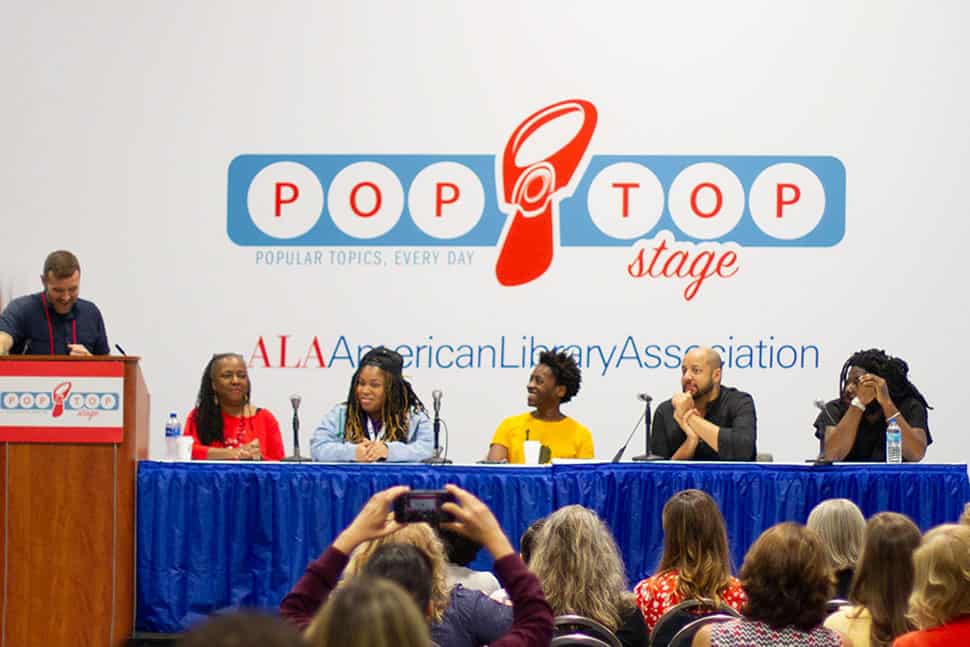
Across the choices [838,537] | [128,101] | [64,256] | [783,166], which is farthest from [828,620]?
[128,101]

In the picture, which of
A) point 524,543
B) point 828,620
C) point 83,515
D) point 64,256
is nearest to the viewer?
point 828,620

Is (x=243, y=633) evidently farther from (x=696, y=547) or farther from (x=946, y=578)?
(x=696, y=547)

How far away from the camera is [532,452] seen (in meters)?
6.78

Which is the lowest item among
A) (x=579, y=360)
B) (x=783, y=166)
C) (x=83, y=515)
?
(x=83, y=515)

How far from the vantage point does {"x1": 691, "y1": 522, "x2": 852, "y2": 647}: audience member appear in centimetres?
315

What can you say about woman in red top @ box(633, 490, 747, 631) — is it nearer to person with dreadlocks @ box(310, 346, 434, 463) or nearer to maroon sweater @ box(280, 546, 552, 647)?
maroon sweater @ box(280, 546, 552, 647)

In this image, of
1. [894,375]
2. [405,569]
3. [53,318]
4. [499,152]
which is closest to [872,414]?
[894,375]

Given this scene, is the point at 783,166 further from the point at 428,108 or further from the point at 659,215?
the point at 428,108

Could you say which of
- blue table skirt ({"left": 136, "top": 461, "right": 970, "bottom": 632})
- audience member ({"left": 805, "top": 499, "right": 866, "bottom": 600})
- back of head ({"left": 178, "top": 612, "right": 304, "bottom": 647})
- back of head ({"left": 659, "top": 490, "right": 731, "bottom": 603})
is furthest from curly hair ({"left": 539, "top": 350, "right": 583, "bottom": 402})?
back of head ({"left": 178, "top": 612, "right": 304, "bottom": 647})

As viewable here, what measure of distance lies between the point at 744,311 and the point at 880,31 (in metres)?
1.95

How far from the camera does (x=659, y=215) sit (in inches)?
344

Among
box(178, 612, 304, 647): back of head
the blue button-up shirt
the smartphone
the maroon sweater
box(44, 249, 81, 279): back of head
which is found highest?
box(44, 249, 81, 279): back of head

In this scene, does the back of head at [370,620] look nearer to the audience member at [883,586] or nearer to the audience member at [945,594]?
the audience member at [945,594]

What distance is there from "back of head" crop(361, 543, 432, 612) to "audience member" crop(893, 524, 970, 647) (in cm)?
116
